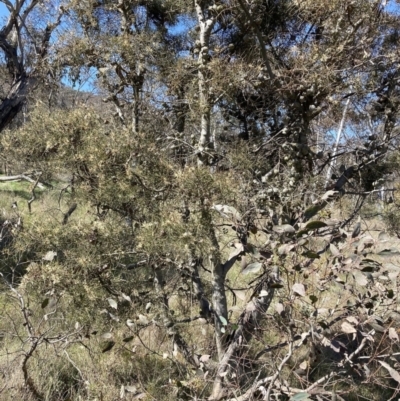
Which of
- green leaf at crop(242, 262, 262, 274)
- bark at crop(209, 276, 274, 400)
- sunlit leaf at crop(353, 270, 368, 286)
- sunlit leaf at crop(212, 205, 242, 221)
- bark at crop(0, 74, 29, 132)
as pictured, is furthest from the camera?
bark at crop(0, 74, 29, 132)

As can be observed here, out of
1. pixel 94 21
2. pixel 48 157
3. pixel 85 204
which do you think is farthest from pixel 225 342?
pixel 94 21

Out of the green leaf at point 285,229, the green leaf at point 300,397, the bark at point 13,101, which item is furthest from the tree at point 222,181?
the bark at point 13,101

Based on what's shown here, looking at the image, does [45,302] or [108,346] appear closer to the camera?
[45,302]

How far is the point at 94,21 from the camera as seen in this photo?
272 centimetres

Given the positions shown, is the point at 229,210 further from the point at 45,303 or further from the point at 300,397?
the point at 45,303

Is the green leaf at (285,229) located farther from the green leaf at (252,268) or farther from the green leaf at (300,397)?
the green leaf at (300,397)

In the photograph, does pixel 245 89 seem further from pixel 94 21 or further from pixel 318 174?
pixel 94 21

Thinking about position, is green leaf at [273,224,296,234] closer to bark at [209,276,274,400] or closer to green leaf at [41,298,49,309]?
bark at [209,276,274,400]

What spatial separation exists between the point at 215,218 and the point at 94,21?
5.14 feet

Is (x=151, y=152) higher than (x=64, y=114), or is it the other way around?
(x=64, y=114)

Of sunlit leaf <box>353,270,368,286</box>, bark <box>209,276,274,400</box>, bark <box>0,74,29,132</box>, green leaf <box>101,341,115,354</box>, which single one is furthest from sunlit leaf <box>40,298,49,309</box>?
bark <box>0,74,29,132</box>

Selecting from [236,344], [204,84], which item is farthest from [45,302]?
[204,84]

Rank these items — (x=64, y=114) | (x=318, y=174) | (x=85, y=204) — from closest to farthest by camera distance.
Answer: (x=64, y=114)
(x=85, y=204)
(x=318, y=174)

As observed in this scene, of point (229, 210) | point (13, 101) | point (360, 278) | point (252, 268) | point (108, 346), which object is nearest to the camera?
point (360, 278)
